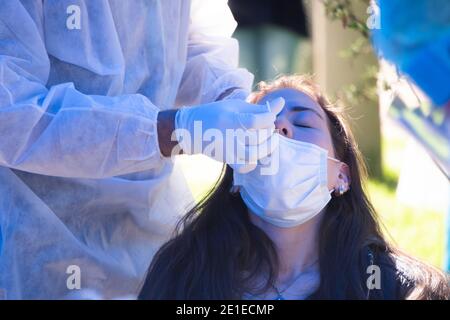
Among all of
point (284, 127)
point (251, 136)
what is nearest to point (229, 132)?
point (251, 136)

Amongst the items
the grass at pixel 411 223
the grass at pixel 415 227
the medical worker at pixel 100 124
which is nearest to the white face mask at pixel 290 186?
the medical worker at pixel 100 124

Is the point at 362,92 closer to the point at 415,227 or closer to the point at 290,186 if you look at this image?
the point at 415,227

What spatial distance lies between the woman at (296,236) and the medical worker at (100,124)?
169 mm

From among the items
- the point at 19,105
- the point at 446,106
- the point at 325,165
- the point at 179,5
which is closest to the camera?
the point at 446,106

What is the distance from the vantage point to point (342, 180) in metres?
2.65

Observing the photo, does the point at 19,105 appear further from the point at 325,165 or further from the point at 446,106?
the point at 446,106

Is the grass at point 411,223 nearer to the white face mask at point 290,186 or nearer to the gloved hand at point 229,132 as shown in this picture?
the white face mask at point 290,186

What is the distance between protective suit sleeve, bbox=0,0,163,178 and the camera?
7.74 feet

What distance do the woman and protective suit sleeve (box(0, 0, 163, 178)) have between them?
1.02ft

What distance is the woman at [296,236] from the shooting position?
8.05 feet

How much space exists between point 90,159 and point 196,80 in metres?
0.65

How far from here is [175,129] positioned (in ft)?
7.79

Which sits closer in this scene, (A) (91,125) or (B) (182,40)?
(A) (91,125)
